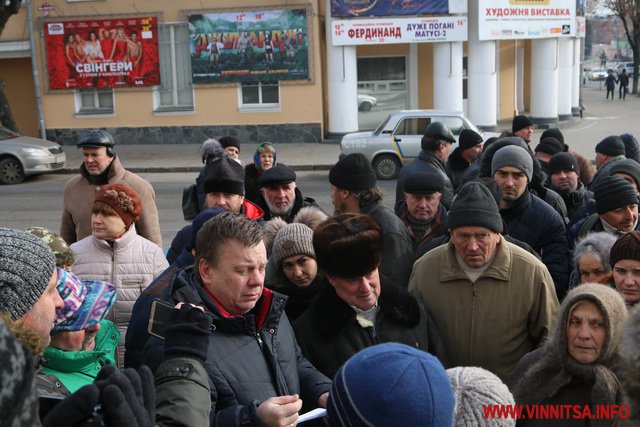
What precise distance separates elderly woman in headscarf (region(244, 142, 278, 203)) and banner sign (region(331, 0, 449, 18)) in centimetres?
1690

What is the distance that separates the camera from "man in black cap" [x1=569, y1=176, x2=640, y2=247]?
5.43m

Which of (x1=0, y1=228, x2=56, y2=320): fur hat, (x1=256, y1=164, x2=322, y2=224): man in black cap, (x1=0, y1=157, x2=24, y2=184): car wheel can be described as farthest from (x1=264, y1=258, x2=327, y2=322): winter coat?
(x1=0, y1=157, x2=24, y2=184): car wheel

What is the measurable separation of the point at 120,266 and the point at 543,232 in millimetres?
3078

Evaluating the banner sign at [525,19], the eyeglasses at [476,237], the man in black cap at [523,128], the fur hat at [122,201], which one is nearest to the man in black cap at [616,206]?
the eyeglasses at [476,237]

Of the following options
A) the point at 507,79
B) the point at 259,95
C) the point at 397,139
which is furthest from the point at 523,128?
the point at 507,79

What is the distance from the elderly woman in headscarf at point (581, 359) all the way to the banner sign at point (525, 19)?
23.0m

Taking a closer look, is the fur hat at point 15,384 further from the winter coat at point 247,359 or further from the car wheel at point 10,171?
the car wheel at point 10,171

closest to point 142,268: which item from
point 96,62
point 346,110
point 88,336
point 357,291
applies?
point 88,336

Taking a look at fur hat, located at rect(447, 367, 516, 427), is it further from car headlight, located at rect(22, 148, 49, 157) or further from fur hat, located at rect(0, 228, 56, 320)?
car headlight, located at rect(22, 148, 49, 157)

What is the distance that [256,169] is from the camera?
8453 mm

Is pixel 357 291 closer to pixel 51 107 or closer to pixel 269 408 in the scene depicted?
pixel 269 408

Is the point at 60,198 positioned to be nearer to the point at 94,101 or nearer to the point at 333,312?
the point at 94,101

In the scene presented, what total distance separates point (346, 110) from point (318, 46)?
2.29m

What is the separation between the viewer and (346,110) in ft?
82.0
